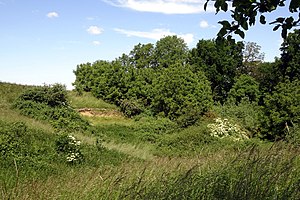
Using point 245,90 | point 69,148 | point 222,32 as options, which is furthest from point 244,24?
point 245,90

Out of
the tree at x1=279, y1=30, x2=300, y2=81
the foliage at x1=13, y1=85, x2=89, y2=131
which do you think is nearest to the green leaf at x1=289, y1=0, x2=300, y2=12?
the foliage at x1=13, y1=85, x2=89, y2=131

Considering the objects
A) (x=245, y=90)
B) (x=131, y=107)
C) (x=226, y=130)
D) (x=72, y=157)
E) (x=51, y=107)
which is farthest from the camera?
(x=245, y=90)

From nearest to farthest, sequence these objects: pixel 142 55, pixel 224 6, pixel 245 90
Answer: pixel 224 6 < pixel 245 90 < pixel 142 55

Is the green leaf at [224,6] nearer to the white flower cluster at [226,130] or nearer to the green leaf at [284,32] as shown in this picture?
the green leaf at [284,32]

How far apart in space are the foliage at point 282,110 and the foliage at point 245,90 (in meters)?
15.6

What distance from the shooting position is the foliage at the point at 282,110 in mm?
27094

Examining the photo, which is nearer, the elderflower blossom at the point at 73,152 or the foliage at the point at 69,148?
the elderflower blossom at the point at 73,152

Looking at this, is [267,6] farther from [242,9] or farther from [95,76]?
[95,76]

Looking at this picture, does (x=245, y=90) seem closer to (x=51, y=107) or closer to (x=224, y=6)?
(x=51, y=107)

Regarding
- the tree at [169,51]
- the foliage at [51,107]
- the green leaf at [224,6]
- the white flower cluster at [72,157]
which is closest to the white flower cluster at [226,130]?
the foliage at [51,107]

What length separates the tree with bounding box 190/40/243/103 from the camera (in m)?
49.1

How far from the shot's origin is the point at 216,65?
49500 millimetres

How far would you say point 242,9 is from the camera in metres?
3.10

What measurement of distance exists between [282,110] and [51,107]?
15.2 metres
